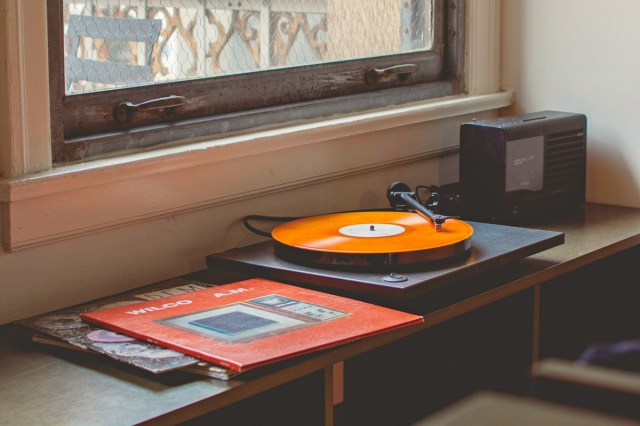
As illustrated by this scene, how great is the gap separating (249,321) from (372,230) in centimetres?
37

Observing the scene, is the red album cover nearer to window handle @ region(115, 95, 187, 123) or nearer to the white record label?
the white record label

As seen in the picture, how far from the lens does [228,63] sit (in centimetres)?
187

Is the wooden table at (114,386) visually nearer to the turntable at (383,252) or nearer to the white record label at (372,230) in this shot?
the turntable at (383,252)

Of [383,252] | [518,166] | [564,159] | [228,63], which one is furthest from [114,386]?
[564,159]

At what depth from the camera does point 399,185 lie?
1.92 m

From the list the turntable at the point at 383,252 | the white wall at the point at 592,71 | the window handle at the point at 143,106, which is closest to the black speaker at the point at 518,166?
the white wall at the point at 592,71

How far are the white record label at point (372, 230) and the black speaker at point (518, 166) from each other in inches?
14.1

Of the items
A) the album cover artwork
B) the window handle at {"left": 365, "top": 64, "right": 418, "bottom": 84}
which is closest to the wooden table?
the album cover artwork

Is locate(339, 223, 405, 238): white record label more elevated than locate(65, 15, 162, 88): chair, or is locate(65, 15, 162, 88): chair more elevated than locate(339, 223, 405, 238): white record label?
locate(65, 15, 162, 88): chair

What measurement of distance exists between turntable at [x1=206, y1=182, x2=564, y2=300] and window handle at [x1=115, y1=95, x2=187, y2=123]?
0.89 ft

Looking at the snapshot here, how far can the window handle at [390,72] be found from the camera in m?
2.14

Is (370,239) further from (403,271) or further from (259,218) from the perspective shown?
(259,218)

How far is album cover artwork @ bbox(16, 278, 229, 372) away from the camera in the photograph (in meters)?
1.25

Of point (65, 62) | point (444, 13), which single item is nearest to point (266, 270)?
point (65, 62)
